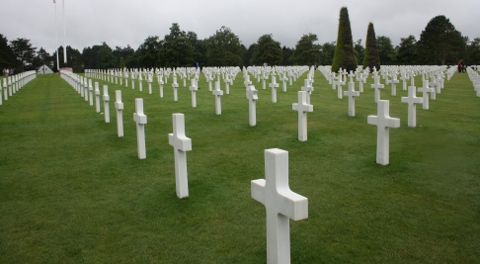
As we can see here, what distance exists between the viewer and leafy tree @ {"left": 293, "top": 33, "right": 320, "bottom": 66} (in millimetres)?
80125

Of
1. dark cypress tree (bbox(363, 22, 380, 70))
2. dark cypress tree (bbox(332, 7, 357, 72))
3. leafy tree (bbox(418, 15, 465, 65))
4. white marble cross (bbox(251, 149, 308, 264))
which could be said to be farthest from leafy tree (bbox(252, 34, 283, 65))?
white marble cross (bbox(251, 149, 308, 264))

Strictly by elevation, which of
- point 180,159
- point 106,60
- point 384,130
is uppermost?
point 106,60

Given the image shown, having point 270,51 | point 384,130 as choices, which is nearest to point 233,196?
point 384,130

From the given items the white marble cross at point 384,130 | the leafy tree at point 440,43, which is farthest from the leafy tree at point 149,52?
the white marble cross at point 384,130

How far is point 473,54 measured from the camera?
6600cm

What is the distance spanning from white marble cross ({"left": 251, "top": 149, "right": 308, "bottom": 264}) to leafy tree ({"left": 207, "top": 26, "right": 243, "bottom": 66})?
238 ft

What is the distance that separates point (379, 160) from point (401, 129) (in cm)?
268

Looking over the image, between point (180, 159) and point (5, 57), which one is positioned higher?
point (5, 57)

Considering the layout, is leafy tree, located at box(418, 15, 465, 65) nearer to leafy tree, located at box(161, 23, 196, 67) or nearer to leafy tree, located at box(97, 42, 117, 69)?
leafy tree, located at box(161, 23, 196, 67)

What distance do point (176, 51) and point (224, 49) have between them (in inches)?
436

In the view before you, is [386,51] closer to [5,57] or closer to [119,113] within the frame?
[5,57]

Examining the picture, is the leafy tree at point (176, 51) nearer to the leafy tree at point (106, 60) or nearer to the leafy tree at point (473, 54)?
the leafy tree at point (106, 60)

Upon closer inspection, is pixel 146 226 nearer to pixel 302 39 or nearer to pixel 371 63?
pixel 371 63

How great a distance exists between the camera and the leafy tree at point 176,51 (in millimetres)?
69375
